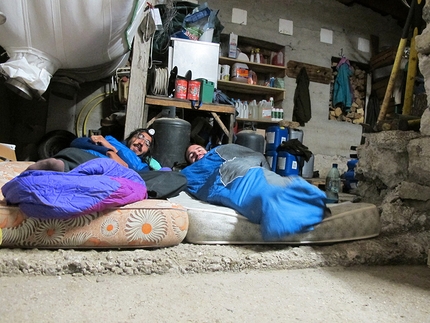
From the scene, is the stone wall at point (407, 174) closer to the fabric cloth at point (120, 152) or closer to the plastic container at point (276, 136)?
the fabric cloth at point (120, 152)

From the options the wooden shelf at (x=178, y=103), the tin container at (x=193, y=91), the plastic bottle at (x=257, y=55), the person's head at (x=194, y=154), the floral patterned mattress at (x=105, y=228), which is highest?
the plastic bottle at (x=257, y=55)

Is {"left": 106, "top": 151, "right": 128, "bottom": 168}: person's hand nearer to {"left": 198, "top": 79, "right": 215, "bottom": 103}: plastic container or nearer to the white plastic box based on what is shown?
{"left": 198, "top": 79, "right": 215, "bottom": 103}: plastic container

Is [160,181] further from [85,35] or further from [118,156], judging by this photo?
[85,35]

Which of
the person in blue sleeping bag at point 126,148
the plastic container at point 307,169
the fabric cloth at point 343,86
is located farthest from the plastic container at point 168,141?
the fabric cloth at point 343,86

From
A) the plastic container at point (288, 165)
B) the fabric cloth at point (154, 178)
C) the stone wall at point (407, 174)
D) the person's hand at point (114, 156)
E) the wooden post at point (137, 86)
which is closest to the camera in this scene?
the fabric cloth at point (154, 178)

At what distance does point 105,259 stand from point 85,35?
1503mm

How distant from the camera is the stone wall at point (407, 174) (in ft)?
5.09

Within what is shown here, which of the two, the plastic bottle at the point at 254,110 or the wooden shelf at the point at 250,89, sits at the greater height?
the wooden shelf at the point at 250,89

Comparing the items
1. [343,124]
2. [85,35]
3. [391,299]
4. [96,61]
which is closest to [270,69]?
[343,124]

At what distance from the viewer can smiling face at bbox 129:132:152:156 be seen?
2.30 m

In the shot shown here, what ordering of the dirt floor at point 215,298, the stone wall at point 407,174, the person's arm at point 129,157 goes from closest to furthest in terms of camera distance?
the dirt floor at point 215,298, the stone wall at point 407,174, the person's arm at point 129,157

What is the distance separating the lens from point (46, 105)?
315 cm

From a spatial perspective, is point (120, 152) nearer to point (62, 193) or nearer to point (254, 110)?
point (62, 193)

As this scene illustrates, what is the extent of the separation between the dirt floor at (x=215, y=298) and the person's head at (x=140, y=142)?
133 centimetres
